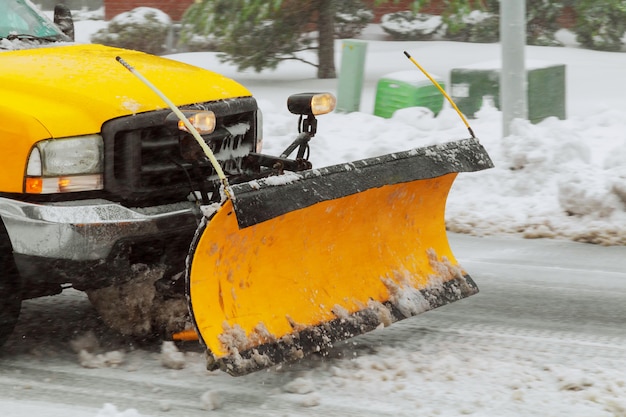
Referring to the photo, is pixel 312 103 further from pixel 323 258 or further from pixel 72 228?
pixel 72 228

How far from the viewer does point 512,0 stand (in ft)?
34.1

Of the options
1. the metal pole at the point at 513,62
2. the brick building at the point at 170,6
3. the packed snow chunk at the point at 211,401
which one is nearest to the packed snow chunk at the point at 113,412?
the packed snow chunk at the point at 211,401

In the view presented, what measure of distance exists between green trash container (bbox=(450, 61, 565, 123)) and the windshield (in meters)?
7.03

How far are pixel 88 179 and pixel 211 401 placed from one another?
1.15 metres

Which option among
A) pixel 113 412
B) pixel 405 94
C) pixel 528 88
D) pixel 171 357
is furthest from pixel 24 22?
pixel 528 88

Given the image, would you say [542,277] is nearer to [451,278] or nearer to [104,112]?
[451,278]

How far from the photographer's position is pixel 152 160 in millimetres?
5195

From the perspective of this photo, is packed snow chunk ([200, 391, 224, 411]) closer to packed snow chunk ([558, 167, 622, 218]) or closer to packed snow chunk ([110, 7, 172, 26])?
packed snow chunk ([558, 167, 622, 218])

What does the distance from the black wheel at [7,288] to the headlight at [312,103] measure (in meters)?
1.79

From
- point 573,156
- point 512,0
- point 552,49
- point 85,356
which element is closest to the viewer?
point 85,356

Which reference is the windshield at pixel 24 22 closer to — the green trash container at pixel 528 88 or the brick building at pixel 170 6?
the green trash container at pixel 528 88

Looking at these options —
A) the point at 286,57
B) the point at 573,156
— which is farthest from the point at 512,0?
the point at 286,57

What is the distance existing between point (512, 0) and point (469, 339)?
5.47 meters

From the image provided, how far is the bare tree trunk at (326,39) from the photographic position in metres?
17.3
